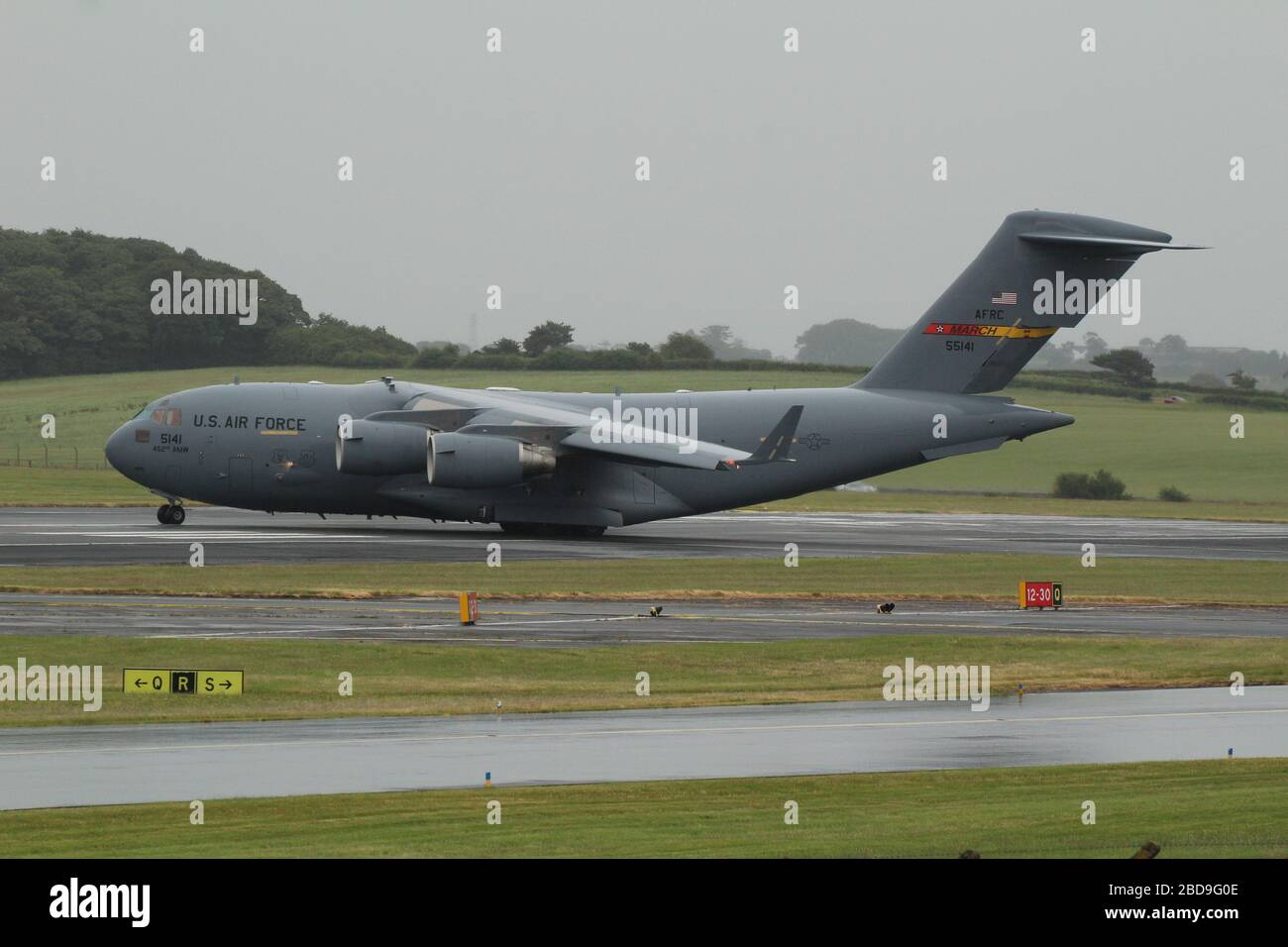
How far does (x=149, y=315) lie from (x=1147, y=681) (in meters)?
101

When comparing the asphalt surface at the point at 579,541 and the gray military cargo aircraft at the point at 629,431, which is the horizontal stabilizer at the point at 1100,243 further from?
the asphalt surface at the point at 579,541

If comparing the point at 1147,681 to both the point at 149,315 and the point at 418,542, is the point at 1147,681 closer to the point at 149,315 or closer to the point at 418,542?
the point at 418,542

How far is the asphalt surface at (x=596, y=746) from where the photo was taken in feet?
54.2

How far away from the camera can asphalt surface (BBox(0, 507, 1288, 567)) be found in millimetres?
40188

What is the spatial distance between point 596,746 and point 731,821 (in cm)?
407

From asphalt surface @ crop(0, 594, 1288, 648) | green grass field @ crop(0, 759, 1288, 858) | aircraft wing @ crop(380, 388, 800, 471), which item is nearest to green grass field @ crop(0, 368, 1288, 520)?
aircraft wing @ crop(380, 388, 800, 471)

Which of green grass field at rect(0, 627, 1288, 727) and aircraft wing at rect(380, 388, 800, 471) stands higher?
aircraft wing at rect(380, 388, 800, 471)

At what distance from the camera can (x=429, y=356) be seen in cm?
10612

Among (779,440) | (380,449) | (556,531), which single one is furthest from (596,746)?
(556,531)

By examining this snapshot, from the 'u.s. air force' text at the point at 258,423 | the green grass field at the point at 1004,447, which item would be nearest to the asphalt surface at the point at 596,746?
the 'u.s. air force' text at the point at 258,423

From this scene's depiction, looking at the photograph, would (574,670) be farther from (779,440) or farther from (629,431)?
(629,431)

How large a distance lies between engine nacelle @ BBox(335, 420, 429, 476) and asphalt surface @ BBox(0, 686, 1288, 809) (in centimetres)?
2390

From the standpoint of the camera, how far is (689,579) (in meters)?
37.6

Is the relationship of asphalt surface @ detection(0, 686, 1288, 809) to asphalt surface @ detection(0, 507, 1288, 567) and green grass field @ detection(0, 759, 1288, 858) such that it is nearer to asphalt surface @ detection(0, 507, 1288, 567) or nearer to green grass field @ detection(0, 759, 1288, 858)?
green grass field @ detection(0, 759, 1288, 858)
